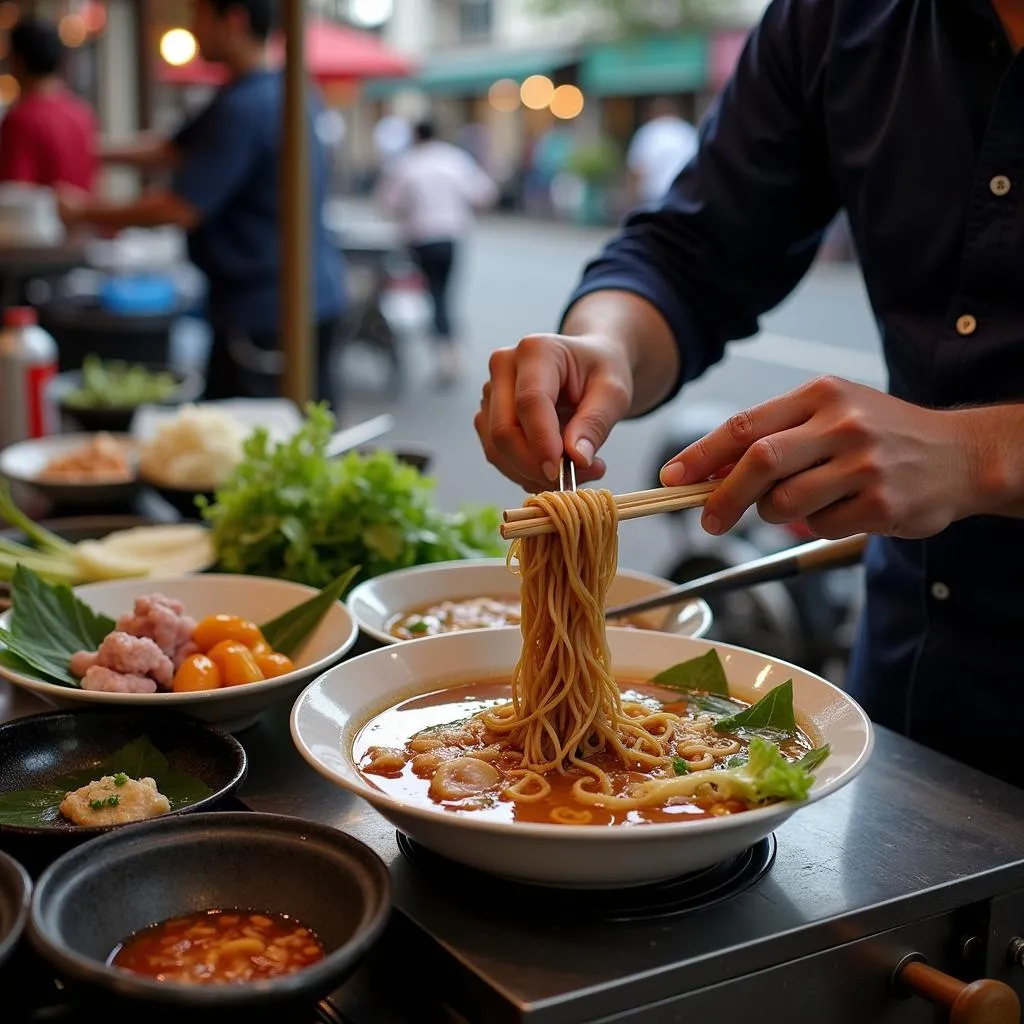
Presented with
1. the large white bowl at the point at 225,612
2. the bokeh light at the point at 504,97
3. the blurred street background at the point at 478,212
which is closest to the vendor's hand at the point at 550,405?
the large white bowl at the point at 225,612

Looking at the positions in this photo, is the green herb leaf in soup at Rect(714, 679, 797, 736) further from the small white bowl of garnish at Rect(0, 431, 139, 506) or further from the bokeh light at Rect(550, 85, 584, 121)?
the bokeh light at Rect(550, 85, 584, 121)

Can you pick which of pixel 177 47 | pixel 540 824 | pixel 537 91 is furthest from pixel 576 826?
pixel 537 91

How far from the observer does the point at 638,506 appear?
1.56 metres

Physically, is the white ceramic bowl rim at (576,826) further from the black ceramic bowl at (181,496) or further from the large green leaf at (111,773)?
the black ceramic bowl at (181,496)

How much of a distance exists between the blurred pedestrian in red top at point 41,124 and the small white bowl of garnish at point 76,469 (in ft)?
13.9

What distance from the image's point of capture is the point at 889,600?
2186 mm

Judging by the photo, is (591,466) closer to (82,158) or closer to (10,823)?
(10,823)

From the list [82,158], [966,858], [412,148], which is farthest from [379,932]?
[412,148]

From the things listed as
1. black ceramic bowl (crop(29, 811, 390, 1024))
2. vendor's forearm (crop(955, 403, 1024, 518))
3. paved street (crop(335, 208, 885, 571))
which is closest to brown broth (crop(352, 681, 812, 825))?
black ceramic bowl (crop(29, 811, 390, 1024))

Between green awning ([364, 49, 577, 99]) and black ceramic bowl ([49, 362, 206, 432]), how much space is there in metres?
19.6

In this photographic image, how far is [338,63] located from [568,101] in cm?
1486

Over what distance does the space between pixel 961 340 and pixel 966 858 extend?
0.82 meters

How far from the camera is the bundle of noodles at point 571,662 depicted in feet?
5.10

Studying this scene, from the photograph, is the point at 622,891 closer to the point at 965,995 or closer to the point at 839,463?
the point at 965,995
